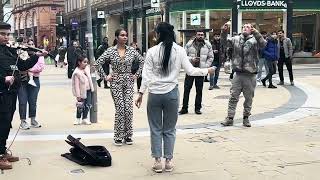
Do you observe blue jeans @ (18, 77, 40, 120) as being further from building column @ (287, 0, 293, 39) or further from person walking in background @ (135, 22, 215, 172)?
building column @ (287, 0, 293, 39)

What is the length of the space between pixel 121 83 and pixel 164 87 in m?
1.59

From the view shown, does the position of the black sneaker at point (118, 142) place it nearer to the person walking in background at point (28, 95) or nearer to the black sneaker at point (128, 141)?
the black sneaker at point (128, 141)

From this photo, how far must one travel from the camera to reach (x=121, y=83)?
7.98 m

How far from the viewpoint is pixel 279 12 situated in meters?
30.4

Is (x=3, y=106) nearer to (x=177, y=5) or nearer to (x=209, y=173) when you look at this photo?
(x=209, y=173)

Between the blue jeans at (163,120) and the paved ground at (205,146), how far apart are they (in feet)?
0.99

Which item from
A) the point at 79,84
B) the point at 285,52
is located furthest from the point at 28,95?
the point at 285,52

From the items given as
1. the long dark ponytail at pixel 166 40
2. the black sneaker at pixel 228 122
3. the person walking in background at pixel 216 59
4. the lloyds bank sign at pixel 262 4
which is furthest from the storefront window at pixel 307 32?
the long dark ponytail at pixel 166 40

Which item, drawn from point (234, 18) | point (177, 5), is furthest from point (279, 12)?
point (177, 5)

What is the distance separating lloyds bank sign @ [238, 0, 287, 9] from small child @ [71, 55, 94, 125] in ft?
67.5

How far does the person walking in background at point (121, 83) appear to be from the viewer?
7969 mm

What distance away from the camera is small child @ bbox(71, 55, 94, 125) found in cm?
991

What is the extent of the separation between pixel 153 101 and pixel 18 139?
3145 mm

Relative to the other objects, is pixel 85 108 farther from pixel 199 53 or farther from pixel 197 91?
pixel 199 53
